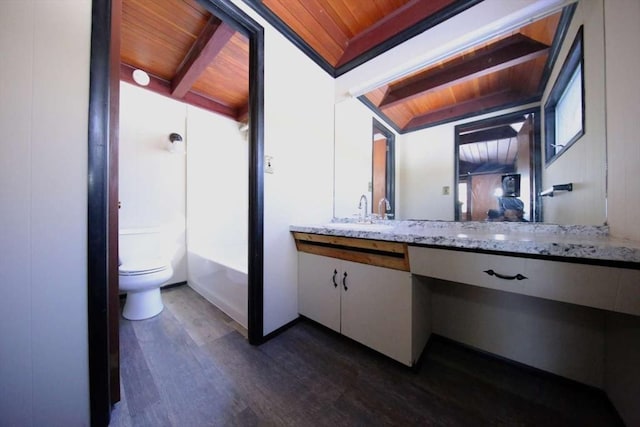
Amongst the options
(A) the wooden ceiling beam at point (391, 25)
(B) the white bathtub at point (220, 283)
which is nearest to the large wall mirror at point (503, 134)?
(A) the wooden ceiling beam at point (391, 25)

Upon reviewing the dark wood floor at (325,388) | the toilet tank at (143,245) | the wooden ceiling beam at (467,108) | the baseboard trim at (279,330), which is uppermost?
the wooden ceiling beam at (467,108)

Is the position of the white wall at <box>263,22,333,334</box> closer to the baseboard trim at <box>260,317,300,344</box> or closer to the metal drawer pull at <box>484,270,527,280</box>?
the baseboard trim at <box>260,317,300,344</box>

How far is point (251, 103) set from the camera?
138cm

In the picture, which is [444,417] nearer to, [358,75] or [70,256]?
[70,256]

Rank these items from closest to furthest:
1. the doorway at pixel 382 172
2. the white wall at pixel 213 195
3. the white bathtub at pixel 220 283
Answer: the white bathtub at pixel 220 283
the doorway at pixel 382 172
the white wall at pixel 213 195

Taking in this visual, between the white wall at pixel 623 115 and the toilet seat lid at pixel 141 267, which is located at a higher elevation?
the white wall at pixel 623 115

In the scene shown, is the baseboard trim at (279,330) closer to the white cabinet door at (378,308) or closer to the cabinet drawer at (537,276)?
the white cabinet door at (378,308)

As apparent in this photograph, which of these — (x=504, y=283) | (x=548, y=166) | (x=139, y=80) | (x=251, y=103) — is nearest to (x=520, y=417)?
(x=504, y=283)

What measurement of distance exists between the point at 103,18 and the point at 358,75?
162 centimetres

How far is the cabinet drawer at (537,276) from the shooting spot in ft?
2.20

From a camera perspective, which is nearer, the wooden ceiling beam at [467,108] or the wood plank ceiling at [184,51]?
the wooden ceiling beam at [467,108]

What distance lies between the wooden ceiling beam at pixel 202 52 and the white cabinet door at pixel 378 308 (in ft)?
6.40

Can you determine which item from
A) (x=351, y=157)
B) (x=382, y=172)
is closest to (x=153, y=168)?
(x=351, y=157)

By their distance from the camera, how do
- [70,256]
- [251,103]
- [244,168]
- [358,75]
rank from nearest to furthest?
[70,256] → [251,103] → [358,75] → [244,168]
